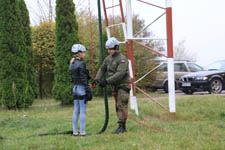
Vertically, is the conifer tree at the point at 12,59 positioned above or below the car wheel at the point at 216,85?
above

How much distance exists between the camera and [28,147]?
15.5 ft

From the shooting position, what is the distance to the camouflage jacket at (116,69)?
555 cm

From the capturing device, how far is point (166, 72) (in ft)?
52.3

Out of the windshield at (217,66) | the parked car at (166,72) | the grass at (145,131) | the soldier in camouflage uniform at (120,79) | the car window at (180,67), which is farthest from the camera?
the car window at (180,67)

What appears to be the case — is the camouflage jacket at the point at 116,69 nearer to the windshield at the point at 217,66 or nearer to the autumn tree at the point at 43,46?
the windshield at the point at 217,66

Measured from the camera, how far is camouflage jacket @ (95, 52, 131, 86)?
555cm

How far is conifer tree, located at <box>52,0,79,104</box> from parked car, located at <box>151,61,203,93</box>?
6150mm

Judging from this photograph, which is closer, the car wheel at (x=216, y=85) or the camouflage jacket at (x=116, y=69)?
the camouflage jacket at (x=116, y=69)

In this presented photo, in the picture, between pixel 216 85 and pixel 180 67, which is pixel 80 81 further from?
A: pixel 180 67

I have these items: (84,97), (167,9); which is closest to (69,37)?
(167,9)

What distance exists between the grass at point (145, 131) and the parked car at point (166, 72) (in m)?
6.37

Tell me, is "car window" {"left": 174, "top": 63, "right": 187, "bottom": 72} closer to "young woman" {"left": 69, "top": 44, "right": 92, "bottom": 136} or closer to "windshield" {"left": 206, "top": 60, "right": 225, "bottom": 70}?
"windshield" {"left": 206, "top": 60, "right": 225, "bottom": 70}

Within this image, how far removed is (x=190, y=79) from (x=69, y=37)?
5478 millimetres

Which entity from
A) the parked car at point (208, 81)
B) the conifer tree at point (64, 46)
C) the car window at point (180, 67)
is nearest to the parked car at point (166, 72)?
the car window at point (180, 67)
